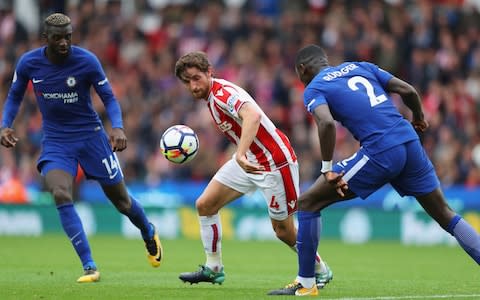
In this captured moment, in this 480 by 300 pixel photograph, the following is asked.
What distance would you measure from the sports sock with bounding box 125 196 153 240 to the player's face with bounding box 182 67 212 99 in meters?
1.91

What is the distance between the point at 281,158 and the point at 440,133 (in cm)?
1109

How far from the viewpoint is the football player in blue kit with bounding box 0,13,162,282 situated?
37.2 ft

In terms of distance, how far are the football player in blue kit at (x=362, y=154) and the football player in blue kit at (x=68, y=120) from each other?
2.43m

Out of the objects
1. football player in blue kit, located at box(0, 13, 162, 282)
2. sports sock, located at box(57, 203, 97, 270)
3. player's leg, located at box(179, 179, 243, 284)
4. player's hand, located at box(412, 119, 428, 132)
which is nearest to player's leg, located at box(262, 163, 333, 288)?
player's leg, located at box(179, 179, 243, 284)

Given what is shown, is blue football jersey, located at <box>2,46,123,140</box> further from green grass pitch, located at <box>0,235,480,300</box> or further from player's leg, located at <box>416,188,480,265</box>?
player's leg, located at <box>416,188,480,265</box>

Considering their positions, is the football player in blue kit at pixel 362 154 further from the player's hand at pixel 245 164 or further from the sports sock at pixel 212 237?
the sports sock at pixel 212 237

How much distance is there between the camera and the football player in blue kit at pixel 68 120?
11.3 meters

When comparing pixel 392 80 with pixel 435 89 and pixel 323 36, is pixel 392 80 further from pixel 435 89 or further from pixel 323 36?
pixel 323 36

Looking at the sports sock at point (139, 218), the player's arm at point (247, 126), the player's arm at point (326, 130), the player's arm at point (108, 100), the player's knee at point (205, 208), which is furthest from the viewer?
the sports sock at point (139, 218)

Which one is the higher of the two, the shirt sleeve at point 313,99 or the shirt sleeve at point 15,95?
the shirt sleeve at point 313,99

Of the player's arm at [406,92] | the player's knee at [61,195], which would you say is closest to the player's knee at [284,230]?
the player's arm at [406,92]

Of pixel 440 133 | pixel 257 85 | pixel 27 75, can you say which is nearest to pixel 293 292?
pixel 27 75

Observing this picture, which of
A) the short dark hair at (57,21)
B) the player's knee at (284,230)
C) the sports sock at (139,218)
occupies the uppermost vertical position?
the short dark hair at (57,21)

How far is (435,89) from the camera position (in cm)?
2205
